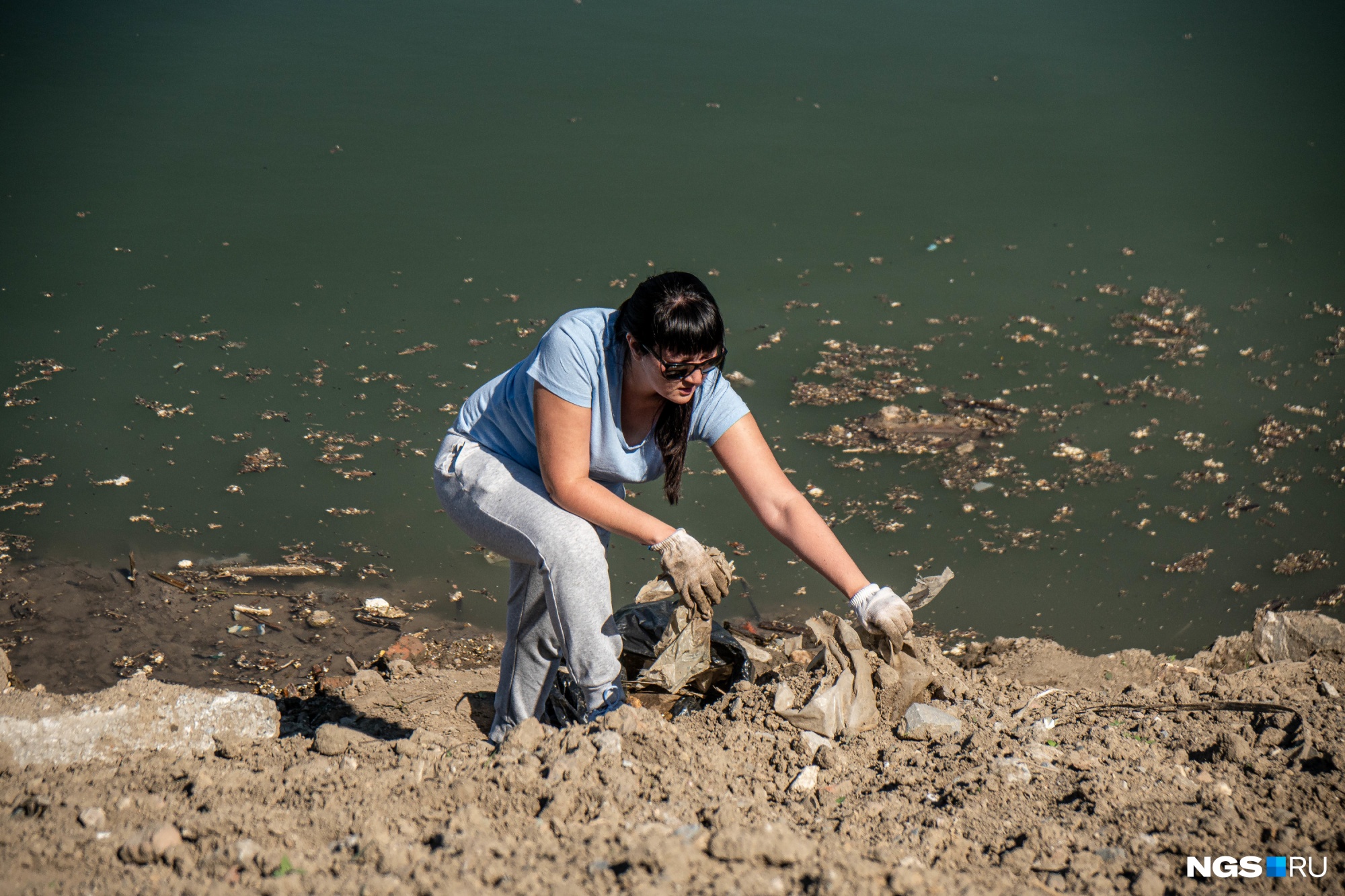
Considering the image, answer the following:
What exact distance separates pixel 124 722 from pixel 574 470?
47.9 inches

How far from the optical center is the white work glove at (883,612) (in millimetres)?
2068

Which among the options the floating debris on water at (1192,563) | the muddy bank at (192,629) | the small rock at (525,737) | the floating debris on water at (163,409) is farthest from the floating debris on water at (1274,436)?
the floating debris on water at (163,409)

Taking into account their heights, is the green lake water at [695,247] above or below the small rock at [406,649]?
above

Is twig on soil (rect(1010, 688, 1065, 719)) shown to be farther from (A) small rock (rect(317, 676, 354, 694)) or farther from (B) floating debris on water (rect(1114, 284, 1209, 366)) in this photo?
(B) floating debris on water (rect(1114, 284, 1209, 366))

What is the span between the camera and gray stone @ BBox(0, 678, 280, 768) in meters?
2.03

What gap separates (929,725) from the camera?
215cm

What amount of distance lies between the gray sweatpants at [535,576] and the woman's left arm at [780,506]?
0.37 metres

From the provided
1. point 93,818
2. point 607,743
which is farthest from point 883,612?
point 93,818

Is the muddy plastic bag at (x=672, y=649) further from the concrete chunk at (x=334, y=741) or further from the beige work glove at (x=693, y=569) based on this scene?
the concrete chunk at (x=334, y=741)

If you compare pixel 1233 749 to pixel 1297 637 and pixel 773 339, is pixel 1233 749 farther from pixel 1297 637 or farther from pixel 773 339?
pixel 773 339

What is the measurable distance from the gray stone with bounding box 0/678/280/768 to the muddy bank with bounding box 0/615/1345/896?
0.08m

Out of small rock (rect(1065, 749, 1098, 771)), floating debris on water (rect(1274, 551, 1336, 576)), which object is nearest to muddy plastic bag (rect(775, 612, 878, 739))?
small rock (rect(1065, 749, 1098, 771))

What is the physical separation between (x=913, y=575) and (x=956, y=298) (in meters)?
2.44

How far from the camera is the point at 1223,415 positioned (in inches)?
168
